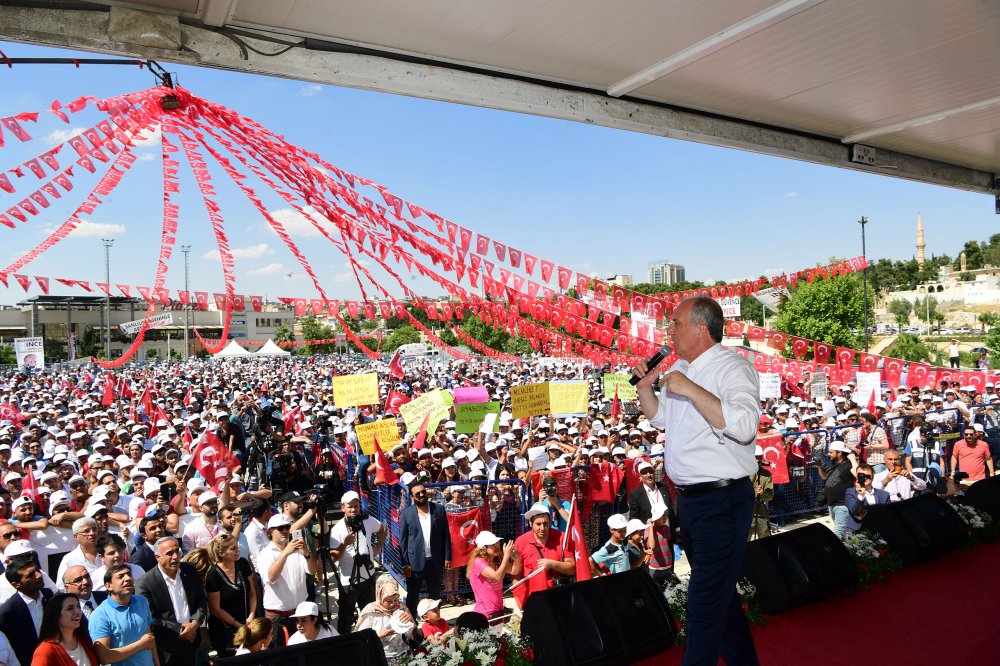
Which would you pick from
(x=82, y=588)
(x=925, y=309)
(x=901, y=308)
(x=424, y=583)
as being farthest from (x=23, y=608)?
(x=925, y=309)

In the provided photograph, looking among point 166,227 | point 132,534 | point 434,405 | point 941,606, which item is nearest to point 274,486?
point 434,405

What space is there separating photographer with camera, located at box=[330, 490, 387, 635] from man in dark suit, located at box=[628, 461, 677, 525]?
2969 mm

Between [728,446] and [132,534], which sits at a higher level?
[728,446]

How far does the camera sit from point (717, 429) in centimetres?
266

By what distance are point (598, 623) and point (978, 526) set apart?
146 inches

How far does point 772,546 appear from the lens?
14.2 feet

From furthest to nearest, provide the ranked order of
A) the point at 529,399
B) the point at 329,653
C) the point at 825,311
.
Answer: the point at 825,311 → the point at 529,399 → the point at 329,653

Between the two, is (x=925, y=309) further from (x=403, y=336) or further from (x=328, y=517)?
(x=328, y=517)

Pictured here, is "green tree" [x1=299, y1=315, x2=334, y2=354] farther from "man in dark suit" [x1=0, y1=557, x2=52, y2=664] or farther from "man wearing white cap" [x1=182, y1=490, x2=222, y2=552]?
"man in dark suit" [x1=0, y1=557, x2=52, y2=664]

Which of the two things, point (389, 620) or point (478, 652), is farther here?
point (389, 620)

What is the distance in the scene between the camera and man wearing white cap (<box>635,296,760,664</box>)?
2750 mm

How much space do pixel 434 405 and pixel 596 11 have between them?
27.7 ft

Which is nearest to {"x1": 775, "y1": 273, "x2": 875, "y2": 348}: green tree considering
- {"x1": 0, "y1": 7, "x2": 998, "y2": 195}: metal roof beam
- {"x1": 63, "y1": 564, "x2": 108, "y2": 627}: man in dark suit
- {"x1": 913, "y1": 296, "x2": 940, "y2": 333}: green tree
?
{"x1": 0, "y1": 7, "x2": 998, "y2": 195}: metal roof beam

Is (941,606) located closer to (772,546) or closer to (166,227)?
(772,546)
